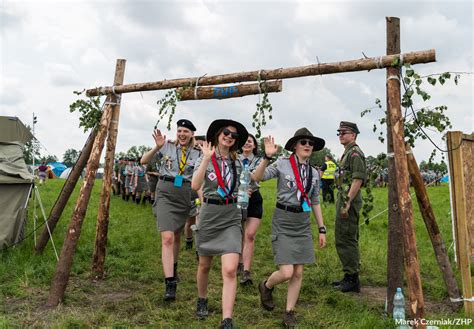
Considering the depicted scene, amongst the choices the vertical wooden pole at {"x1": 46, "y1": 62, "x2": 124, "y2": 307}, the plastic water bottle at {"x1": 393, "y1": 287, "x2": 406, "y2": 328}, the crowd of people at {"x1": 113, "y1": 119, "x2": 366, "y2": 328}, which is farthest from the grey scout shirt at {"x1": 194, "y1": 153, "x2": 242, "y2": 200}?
the vertical wooden pole at {"x1": 46, "y1": 62, "x2": 124, "y2": 307}

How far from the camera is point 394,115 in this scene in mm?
4910

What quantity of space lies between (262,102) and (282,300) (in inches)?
100.0

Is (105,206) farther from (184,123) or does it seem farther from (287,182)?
(287,182)

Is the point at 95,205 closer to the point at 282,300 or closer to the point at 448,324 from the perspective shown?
the point at 282,300

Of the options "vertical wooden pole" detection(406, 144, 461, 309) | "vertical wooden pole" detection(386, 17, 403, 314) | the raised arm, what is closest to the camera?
"vertical wooden pole" detection(386, 17, 403, 314)

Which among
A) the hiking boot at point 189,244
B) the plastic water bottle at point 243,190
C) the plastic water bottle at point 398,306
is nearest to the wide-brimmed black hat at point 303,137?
the plastic water bottle at point 243,190

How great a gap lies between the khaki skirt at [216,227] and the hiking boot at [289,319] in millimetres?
876

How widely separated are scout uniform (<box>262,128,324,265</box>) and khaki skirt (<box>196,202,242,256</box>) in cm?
50

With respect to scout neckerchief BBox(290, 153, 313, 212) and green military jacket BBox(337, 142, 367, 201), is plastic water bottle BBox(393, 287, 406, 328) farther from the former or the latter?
green military jacket BBox(337, 142, 367, 201)

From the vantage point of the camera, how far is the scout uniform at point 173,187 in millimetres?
6070

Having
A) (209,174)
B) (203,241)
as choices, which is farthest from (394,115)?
(203,241)

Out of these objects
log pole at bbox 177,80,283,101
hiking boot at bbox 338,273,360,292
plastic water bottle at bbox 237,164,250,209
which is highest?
log pole at bbox 177,80,283,101

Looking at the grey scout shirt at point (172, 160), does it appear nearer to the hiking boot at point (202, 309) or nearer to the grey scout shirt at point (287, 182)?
the grey scout shirt at point (287, 182)

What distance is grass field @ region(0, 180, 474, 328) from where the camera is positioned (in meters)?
5.04
